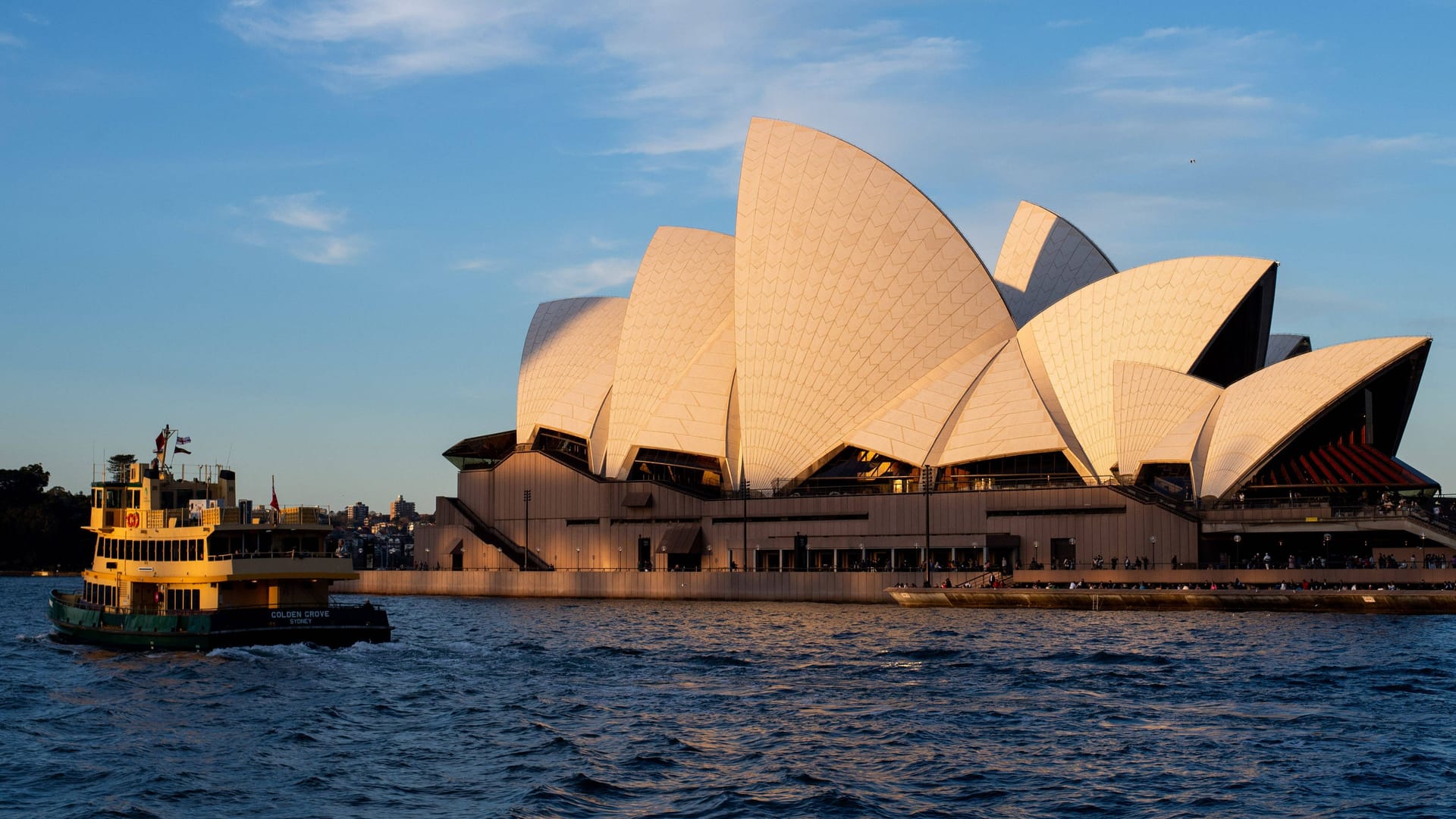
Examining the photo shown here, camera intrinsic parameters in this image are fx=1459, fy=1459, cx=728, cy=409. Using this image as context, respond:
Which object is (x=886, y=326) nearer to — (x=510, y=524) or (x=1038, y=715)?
(x=510, y=524)

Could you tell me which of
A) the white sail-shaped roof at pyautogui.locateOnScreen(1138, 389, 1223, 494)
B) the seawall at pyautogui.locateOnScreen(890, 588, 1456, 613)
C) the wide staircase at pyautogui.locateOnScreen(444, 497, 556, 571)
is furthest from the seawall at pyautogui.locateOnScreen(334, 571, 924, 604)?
the white sail-shaped roof at pyautogui.locateOnScreen(1138, 389, 1223, 494)

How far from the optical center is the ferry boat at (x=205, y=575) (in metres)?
37.3

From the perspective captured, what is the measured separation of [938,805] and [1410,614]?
3726cm

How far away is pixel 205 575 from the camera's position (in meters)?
37.9

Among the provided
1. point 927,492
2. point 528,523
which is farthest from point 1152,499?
point 528,523

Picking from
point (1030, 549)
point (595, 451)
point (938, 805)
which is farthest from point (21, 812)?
point (595, 451)

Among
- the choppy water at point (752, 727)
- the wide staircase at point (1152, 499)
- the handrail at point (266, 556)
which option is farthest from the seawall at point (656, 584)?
the handrail at point (266, 556)

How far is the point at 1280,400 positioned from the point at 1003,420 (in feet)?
40.2

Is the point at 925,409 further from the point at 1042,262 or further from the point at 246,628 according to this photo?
the point at 246,628

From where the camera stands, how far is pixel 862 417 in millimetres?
72000

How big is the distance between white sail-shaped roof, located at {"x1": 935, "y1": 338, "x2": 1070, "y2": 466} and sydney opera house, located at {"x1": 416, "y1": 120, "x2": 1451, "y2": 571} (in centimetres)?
10

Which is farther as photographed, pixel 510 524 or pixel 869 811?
pixel 510 524

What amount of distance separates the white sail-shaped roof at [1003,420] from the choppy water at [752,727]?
23.3 metres

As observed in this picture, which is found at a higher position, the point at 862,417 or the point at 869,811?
the point at 862,417
